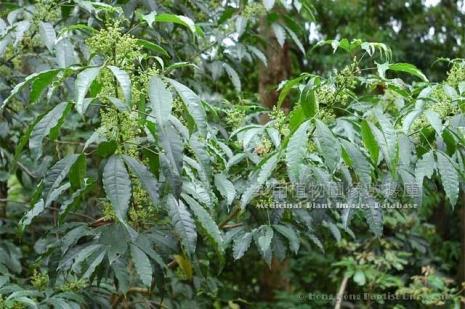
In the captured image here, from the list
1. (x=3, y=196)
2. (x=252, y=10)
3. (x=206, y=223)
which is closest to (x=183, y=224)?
(x=206, y=223)

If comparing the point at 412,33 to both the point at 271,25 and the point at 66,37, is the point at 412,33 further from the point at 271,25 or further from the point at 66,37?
the point at 66,37

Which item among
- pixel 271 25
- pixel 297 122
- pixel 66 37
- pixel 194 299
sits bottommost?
pixel 194 299

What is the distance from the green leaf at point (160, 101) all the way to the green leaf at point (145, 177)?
0.18m

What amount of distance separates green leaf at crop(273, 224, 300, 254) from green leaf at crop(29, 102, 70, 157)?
2.72ft

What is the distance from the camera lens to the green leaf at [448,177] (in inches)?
59.6

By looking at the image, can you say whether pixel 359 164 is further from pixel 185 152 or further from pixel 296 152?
pixel 185 152

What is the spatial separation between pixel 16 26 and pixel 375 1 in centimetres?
334

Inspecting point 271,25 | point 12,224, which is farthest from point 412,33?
point 12,224

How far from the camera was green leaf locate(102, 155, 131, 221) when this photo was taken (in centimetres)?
131

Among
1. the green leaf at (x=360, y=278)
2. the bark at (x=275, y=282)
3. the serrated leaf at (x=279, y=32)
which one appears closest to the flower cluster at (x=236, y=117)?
the serrated leaf at (x=279, y=32)

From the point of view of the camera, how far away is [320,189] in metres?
1.97

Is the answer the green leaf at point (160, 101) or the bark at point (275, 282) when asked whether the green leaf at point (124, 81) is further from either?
the bark at point (275, 282)

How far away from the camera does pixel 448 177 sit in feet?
5.06

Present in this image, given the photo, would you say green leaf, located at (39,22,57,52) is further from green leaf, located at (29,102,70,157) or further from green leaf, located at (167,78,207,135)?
green leaf, located at (167,78,207,135)
